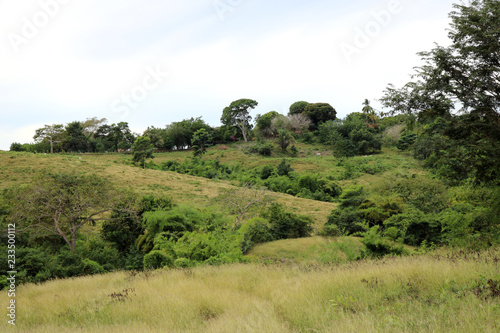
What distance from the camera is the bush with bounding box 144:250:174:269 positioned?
10.0 metres

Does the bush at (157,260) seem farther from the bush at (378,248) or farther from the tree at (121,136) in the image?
Result: the tree at (121,136)

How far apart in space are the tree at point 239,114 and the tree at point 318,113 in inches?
531

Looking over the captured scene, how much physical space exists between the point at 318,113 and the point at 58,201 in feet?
212

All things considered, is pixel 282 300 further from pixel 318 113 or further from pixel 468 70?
pixel 318 113

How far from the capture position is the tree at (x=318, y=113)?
7075cm

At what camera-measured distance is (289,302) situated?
4.73 metres

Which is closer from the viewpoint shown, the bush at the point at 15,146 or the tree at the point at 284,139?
the bush at the point at 15,146

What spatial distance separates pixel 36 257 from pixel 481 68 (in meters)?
15.6

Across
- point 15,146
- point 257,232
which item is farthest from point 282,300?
point 15,146

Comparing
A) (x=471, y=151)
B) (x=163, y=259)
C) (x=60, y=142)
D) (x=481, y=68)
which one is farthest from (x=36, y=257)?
(x=60, y=142)

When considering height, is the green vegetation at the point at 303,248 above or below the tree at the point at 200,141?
below

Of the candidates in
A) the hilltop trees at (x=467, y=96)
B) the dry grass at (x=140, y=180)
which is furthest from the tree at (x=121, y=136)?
the hilltop trees at (x=467, y=96)

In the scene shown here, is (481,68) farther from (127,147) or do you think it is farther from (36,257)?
(127,147)

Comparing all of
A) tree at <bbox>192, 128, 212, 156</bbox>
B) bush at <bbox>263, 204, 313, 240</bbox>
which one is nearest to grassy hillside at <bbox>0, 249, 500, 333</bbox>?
bush at <bbox>263, 204, 313, 240</bbox>
